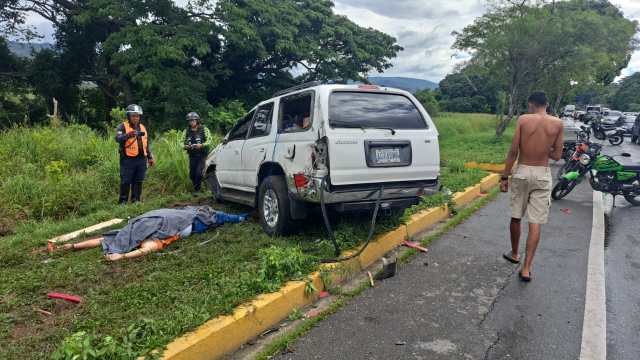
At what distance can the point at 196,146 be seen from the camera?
801 cm

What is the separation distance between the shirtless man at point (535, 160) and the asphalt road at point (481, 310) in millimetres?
470

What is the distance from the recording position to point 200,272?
3988 mm

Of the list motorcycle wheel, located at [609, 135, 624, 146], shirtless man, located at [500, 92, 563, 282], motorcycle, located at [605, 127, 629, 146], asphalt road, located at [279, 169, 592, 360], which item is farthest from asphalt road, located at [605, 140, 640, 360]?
motorcycle wheel, located at [609, 135, 624, 146]

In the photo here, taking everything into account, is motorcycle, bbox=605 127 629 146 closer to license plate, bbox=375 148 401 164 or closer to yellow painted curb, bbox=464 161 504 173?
yellow painted curb, bbox=464 161 504 173

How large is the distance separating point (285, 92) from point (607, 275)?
4.14 meters

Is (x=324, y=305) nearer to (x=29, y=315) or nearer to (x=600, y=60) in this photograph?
(x=29, y=315)

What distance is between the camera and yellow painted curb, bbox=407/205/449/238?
5.69 metres

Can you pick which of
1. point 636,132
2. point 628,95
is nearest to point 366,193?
point 636,132

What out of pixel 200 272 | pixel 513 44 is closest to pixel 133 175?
pixel 200 272

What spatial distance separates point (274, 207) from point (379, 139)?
5.11 ft

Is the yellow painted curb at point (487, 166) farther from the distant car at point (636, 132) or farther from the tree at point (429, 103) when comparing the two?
the tree at point (429, 103)

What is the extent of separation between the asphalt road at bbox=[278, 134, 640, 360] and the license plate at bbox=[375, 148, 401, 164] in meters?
1.19

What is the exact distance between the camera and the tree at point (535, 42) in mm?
16891

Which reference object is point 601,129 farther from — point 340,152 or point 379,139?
point 340,152
